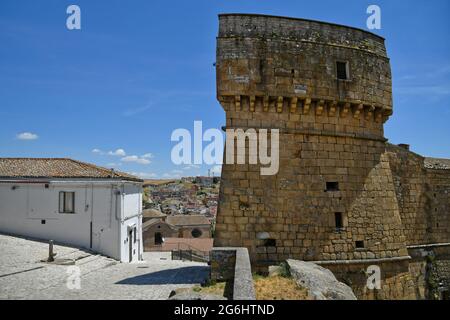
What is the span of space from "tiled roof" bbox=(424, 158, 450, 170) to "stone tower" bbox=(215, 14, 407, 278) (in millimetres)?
5820

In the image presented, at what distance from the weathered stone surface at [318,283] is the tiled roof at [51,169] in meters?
10.9

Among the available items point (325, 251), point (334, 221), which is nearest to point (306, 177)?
point (334, 221)

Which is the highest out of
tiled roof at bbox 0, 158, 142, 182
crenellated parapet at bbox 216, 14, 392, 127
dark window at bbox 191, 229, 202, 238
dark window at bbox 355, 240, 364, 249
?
crenellated parapet at bbox 216, 14, 392, 127

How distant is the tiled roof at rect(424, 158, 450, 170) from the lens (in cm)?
1637

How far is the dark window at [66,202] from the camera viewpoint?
55.0 feet

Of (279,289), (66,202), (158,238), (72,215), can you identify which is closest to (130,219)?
(72,215)

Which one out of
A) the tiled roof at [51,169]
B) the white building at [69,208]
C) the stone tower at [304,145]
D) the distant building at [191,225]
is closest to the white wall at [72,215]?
the white building at [69,208]

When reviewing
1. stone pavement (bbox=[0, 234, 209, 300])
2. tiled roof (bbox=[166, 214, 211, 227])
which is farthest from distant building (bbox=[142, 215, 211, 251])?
stone pavement (bbox=[0, 234, 209, 300])

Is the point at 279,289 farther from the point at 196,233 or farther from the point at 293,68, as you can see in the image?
the point at 196,233

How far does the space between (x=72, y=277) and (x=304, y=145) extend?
28.1 ft

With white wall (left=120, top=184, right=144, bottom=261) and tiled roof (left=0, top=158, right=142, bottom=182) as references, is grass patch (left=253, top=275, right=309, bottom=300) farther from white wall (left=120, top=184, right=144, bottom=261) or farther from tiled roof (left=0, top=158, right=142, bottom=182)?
tiled roof (left=0, top=158, right=142, bottom=182)

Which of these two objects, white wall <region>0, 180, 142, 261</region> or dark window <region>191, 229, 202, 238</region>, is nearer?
white wall <region>0, 180, 142, 261</region>

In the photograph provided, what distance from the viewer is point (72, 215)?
16.6 meters

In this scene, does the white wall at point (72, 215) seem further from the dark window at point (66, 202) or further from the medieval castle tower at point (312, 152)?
the medieval castle tower at point (312, 152)
